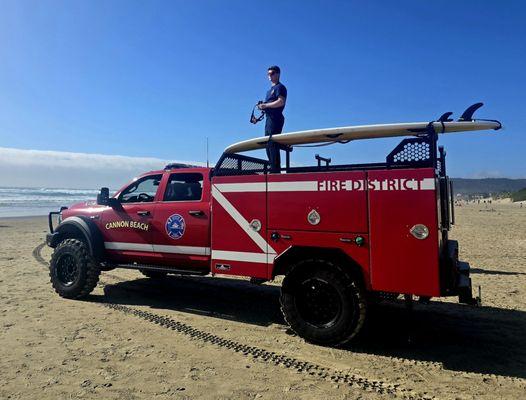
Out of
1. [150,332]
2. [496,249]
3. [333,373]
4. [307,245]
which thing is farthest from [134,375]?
[496,249]

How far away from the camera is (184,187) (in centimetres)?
679

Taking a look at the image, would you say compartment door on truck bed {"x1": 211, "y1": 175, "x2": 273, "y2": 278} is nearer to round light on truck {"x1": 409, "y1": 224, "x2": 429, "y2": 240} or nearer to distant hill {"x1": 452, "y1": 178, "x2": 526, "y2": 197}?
round light on truck {"x1": 409, "y1": 224, "x2": 429, "y2": 240}

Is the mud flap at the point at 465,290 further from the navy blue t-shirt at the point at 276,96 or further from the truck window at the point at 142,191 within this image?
the truck window at the point at 142,191

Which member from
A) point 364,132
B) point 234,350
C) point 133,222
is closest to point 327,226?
point 364,132

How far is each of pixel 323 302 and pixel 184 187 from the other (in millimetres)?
2974

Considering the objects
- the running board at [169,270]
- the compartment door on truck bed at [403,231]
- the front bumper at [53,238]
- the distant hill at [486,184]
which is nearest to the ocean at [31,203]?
the front bumper at [53,238]

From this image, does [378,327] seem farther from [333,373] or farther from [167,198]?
[167,198]

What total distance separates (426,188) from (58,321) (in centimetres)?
511

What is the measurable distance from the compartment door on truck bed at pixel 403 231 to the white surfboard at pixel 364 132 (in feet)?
2.00

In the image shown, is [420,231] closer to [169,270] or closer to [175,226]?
[175,226]

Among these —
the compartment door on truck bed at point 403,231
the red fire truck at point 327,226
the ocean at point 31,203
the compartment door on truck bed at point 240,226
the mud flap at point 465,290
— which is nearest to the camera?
the compartment door on truck bed at point 403,231

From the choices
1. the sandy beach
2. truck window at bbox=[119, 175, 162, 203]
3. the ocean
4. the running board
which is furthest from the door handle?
the ocean

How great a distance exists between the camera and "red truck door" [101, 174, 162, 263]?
6953 millimetres

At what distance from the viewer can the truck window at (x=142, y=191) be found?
7180mm
